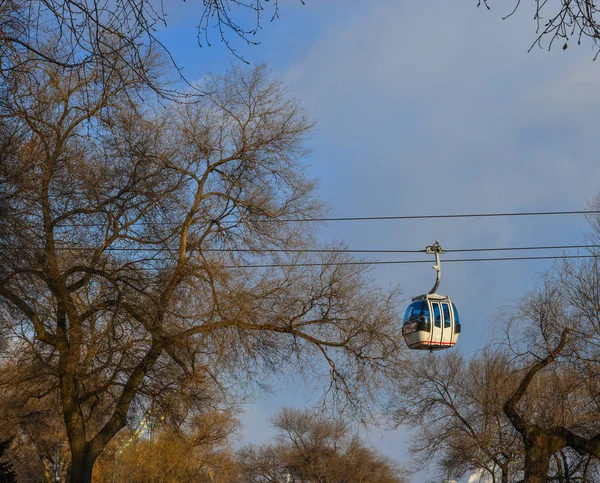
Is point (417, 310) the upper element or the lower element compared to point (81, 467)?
upper

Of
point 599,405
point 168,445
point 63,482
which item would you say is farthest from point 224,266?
point 63,482

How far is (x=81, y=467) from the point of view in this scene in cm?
1631

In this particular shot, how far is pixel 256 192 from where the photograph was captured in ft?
57.5

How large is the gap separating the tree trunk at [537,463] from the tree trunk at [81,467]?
32.3 ft

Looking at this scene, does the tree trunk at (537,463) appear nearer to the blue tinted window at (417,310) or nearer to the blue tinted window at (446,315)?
the blue tinted window at (446,315)

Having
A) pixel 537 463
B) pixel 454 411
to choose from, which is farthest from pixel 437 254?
pixel 454 411

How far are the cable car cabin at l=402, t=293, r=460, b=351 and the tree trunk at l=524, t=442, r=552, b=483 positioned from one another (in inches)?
158

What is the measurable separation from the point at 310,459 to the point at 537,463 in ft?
169

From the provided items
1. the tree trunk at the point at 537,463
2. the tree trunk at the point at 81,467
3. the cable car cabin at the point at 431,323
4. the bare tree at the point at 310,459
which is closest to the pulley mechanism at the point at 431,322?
the cable car cabin at the point at 431,323

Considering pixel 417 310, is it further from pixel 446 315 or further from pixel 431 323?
pixel 446 315

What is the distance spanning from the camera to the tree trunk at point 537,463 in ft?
60.1

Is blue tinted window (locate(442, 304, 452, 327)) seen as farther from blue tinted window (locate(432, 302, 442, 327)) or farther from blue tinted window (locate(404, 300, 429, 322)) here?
blue tinted window (locate(404, 300, 429, 322))

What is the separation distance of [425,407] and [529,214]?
1993cm

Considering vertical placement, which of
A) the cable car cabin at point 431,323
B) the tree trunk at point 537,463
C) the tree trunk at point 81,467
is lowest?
the tree trunk at point 81,467
